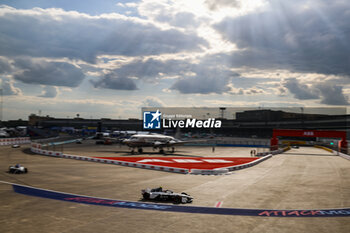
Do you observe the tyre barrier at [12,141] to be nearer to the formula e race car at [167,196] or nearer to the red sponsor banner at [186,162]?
the red sponsor banner at [186,162]

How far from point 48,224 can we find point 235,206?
397 inches

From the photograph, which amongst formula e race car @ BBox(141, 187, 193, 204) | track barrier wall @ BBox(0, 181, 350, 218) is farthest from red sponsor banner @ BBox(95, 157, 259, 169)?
track barrier wall @ BBox(0, 181, 350, 218)

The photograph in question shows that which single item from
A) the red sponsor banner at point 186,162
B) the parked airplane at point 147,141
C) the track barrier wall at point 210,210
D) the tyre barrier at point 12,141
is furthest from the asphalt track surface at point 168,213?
the tyre barrier at point 12,141

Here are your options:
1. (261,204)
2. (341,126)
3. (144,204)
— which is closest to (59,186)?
(144,204)

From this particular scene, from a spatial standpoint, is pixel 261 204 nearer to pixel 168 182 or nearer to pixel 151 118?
pixel 168 182

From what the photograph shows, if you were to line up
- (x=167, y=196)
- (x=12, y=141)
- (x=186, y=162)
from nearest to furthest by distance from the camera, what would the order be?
(x=167, y=196) → (x=186, y=162) → (x=12, y=141)

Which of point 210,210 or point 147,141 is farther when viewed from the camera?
point 147,141

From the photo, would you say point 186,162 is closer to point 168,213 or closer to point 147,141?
point 147,141

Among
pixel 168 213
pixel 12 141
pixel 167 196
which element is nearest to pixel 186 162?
pixel 167 196

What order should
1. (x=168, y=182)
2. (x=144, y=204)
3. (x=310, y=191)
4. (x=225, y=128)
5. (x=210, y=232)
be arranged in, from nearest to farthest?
(x=210, y=232) → (x=144, y=204) → (x=310, y=191) → (x=168, y=182) → (x=225, y=128)

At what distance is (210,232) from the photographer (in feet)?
39.5

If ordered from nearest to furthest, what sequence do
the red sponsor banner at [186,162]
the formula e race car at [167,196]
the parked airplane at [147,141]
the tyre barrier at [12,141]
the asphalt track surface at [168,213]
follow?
the asphalt track surface at [168,213] → the formula e race car at [167,196] → the red sponsor banner at [186,162] → the parked airplane at [147,141] → the tyre barrier at [12,141]

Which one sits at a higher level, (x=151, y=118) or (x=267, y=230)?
(x=151, y=118)

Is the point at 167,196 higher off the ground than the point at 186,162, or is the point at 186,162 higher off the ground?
the point at 167,196
